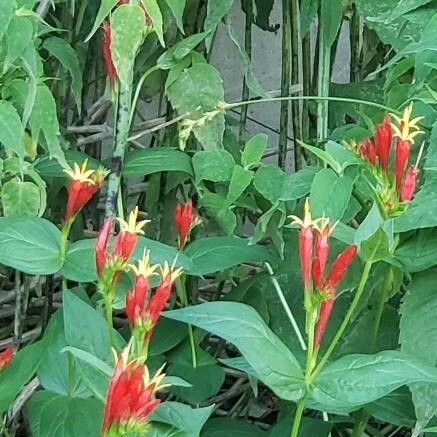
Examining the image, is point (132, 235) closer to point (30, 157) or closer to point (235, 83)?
point (30, 157)

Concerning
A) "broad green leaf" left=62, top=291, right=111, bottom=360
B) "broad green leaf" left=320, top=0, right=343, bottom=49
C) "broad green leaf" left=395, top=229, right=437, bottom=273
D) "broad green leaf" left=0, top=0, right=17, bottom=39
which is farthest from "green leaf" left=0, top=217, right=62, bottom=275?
"broad green leaf" left=320, top=0, right=343, bottom=49

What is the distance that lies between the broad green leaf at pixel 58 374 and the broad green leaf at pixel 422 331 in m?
0.22

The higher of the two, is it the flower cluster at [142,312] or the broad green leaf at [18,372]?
the flower cluster at [142,312]

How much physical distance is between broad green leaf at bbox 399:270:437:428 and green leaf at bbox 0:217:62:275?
9.7 inches

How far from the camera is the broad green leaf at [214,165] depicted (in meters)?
0.85

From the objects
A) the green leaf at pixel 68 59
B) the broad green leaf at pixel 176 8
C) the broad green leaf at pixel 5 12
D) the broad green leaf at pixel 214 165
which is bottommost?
the broad green leaf at pixel 214 165

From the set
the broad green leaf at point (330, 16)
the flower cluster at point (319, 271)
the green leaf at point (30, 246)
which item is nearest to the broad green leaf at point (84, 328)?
the green leaf at point (30, 246)

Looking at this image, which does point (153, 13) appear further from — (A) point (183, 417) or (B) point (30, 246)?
(A) point (183, 417)

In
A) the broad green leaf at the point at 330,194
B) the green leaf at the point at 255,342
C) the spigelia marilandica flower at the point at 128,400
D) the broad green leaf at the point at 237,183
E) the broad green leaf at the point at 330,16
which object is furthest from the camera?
the broad green leaf at the point at 330,16

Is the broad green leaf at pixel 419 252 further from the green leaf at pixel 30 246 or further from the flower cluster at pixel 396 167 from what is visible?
the green leaf at pixel 30 246

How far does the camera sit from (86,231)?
46.9 inches

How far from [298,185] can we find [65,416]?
247 mm

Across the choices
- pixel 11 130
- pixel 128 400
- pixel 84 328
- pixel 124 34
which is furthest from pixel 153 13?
pixel 128 400

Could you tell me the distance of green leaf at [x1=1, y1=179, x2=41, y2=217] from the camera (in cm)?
79
